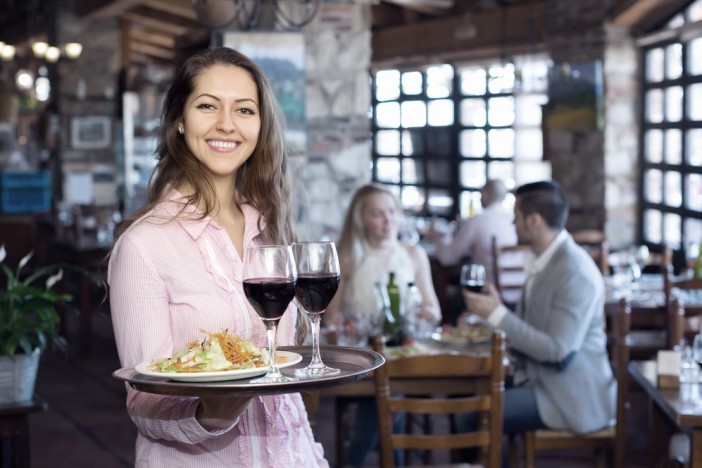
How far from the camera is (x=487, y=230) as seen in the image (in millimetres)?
7836

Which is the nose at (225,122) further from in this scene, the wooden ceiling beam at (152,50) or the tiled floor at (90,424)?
the wooden ceiling beam at (152,50)

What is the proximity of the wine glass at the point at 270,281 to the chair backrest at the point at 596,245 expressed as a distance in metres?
5.29

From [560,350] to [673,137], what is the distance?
461 cm

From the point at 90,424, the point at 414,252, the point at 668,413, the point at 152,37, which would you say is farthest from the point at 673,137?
the point at 152,37

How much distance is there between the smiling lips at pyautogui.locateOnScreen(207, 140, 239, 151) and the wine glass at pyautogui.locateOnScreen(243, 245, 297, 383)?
1.07ft

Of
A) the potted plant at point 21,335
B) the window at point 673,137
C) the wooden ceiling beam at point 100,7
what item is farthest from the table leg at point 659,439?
the wooden ceiling beam at point 100,7

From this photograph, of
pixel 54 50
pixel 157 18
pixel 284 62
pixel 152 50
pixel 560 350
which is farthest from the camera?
pixel 152 50

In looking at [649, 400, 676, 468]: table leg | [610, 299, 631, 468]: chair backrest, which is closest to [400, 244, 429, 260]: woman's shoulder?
[610, 299, 631, 468]: chair backrest

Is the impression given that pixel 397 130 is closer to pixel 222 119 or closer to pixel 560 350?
pixel 560 350

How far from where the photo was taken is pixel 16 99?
21.8m

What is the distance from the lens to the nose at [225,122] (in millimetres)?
1989

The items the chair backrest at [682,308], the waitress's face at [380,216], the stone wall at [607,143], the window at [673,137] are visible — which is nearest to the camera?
the chair backrest at [682,308]

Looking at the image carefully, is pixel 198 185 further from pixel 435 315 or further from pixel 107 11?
pixel 107 11

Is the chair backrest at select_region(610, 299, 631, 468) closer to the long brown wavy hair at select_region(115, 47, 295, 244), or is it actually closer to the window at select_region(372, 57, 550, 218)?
the long brown wavy hair at select_region(115, 47, 295, 244)
